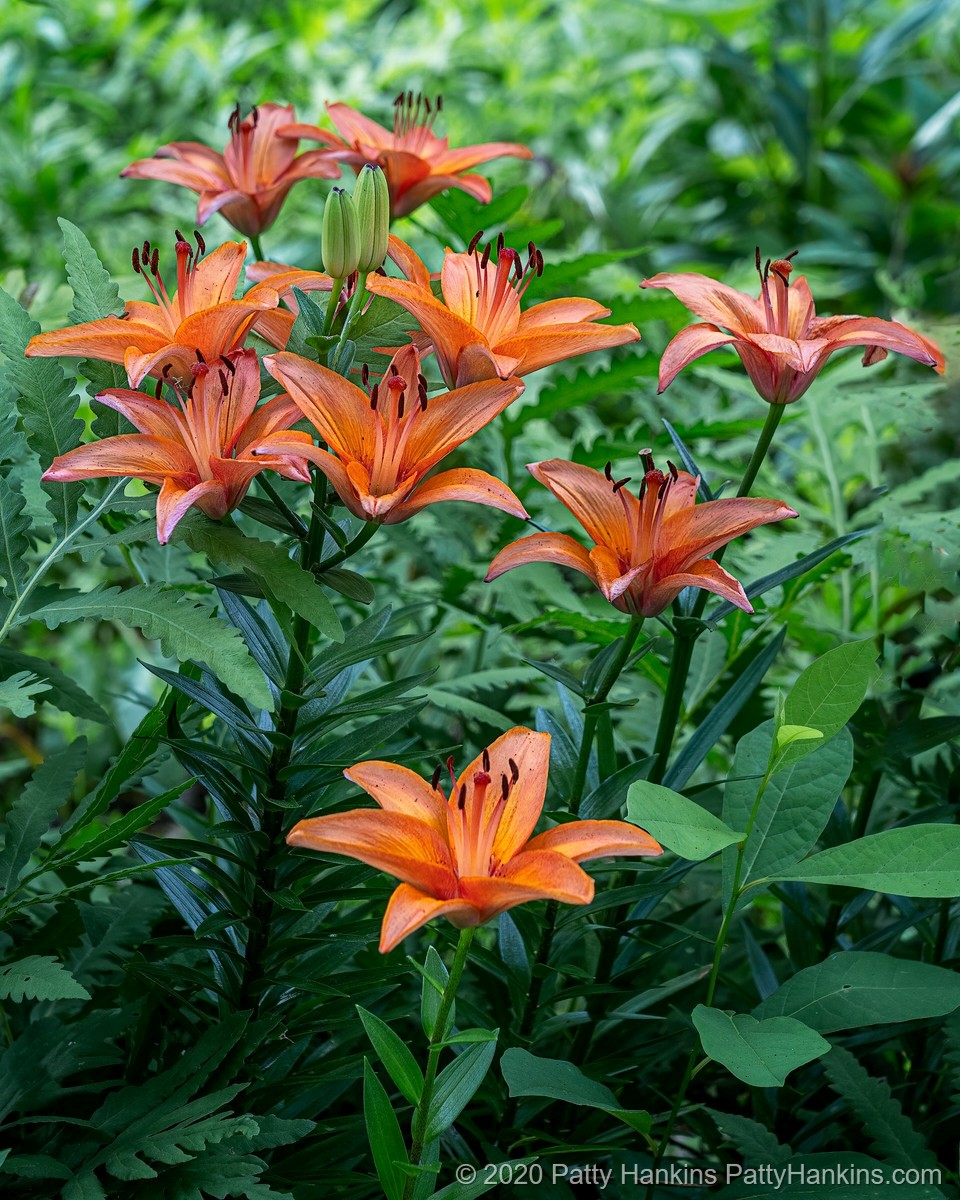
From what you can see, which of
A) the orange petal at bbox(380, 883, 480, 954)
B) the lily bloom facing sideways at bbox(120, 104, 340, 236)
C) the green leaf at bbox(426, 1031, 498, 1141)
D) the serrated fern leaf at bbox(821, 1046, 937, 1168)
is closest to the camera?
the orange petal at bbox(380, 883, 480, 954)

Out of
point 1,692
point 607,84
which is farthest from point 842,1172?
point 607,84

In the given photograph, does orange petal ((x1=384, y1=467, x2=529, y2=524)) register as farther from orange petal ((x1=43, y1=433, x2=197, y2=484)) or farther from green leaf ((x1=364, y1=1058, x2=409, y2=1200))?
green leaf ((x1=364, y1=1058, x2=409, y2=1200))

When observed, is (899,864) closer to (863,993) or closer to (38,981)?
(863,993)

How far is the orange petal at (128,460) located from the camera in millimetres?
514

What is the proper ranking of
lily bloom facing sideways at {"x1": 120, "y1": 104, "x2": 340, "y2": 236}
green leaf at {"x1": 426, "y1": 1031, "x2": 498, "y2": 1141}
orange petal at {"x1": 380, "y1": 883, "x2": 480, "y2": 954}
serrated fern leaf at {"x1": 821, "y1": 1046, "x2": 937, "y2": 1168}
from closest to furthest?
orange petal at {"x1": 380, "y1": 883, "x2": 480, "y2": 954} → green leaf at {"x1": 426, "y1": 1031, "x2": 498, "y2": 1141} → serrated fern leaf at {"x1": 821, "y1": 1046, "x2": 937, "y2": 1168} → lily bloom facing sideways at {"x1": 120, "y1": 104, "x2": 340, "y2": 236}

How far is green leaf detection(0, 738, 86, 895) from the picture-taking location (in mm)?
651

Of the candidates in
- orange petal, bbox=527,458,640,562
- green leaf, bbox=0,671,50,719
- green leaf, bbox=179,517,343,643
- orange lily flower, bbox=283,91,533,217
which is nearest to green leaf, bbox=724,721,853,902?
orange petal, bbox=527,458,640,562

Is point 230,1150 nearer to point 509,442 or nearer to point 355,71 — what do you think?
point 509,442

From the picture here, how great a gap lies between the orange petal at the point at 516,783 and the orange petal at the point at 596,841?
1 cm

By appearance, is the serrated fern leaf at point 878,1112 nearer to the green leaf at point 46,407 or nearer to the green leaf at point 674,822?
the green leaf at point 674,822

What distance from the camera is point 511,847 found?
500 millimetres

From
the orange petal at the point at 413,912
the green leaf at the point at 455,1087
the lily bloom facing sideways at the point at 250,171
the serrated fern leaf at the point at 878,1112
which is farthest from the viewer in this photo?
the lily bloom facing sideways at the point at 250,171

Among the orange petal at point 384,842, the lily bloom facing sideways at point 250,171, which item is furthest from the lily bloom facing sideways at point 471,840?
the lily bloom facing sideways at point 250,171

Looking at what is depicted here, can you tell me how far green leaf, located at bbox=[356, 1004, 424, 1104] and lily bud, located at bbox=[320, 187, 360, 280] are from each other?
1.12ft
